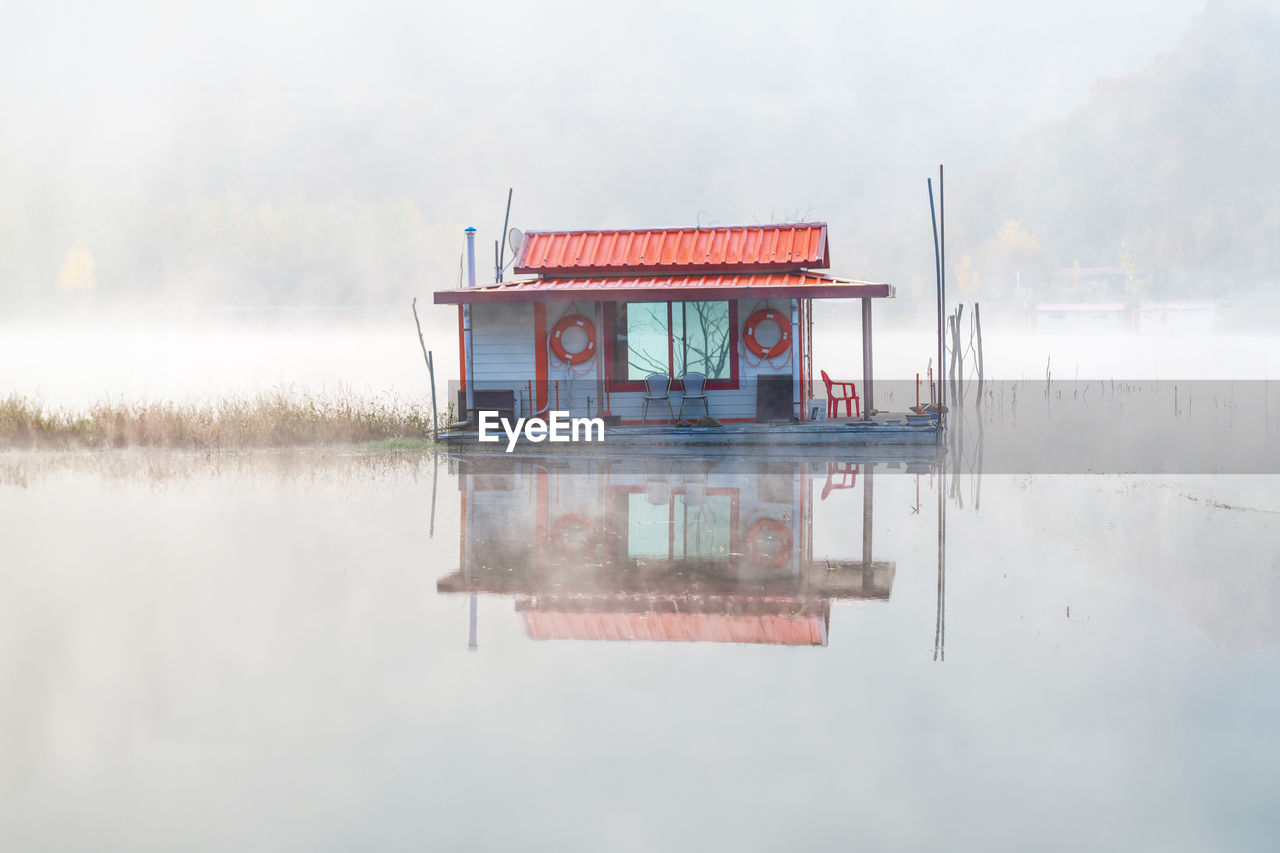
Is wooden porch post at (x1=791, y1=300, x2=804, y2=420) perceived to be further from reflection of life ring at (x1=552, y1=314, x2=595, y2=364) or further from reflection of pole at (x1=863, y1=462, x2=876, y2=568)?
reflection of life ring at (x1=552, y1=314, x2=595, y2=364)

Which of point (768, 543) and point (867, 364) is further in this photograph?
point (867, 364)

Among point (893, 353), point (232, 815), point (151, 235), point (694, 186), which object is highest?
point (694, 186)

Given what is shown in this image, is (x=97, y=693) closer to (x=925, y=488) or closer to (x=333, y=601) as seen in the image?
Result: (x=333, y=601)

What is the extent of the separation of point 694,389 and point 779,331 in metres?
1.64

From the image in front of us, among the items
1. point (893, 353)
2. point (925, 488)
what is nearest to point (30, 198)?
point (893, 353)

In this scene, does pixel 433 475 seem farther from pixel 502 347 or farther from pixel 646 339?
pixel 646 339

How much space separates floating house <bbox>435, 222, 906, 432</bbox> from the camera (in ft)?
68.7

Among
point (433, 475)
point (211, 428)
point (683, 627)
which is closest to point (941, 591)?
point (683, 627)

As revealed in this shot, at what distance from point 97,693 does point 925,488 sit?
11.0m

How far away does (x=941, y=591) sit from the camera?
10.4 metres

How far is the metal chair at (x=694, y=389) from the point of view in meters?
20.8

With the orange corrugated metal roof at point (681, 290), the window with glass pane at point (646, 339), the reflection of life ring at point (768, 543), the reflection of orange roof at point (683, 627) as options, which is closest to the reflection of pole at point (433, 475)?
the orange corrugated metal roof at point (681, 290)

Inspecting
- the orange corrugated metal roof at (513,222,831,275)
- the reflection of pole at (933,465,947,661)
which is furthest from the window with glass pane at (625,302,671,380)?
the reflection of pole at (933,465,947,661)

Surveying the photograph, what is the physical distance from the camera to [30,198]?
4606 inches
